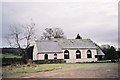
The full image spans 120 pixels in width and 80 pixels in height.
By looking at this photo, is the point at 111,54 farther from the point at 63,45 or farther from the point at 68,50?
the point at 63,45

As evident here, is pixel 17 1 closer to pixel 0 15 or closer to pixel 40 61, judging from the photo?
pixel 0 15

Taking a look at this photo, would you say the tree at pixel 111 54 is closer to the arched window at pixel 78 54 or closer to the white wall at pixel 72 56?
the white wall at pixel 72 56

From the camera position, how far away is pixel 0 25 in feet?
35.4

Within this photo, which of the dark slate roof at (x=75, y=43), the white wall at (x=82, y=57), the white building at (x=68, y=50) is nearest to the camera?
the white building at (x=68, y=50)

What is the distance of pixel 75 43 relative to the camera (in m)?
19.8

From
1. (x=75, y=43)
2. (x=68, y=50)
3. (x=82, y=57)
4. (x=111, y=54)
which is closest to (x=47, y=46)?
(x=68, y=50)

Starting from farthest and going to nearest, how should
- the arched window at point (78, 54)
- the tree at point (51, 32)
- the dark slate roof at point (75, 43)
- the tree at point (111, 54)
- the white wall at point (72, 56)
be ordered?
the dark slate roof at point (75, 43), the arched window at point (78, 54), the tree at point (111, 54), the white wall at point (72, 56), the tree at point (51, 32)

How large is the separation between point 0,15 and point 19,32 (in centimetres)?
365

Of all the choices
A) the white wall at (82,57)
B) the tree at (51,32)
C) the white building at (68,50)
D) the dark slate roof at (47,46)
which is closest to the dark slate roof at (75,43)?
the white building at (68,50)

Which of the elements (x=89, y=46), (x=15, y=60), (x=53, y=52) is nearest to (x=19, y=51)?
(x=15, y=60)

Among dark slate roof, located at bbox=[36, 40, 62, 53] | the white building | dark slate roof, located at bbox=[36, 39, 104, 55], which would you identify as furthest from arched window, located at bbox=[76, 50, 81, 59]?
dark slate roof, located at bbox=[36, 40, 62, 53]

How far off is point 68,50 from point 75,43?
1.03 meters

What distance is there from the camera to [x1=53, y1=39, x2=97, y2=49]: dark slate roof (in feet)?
63.8

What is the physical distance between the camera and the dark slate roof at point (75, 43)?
19.4 meters
